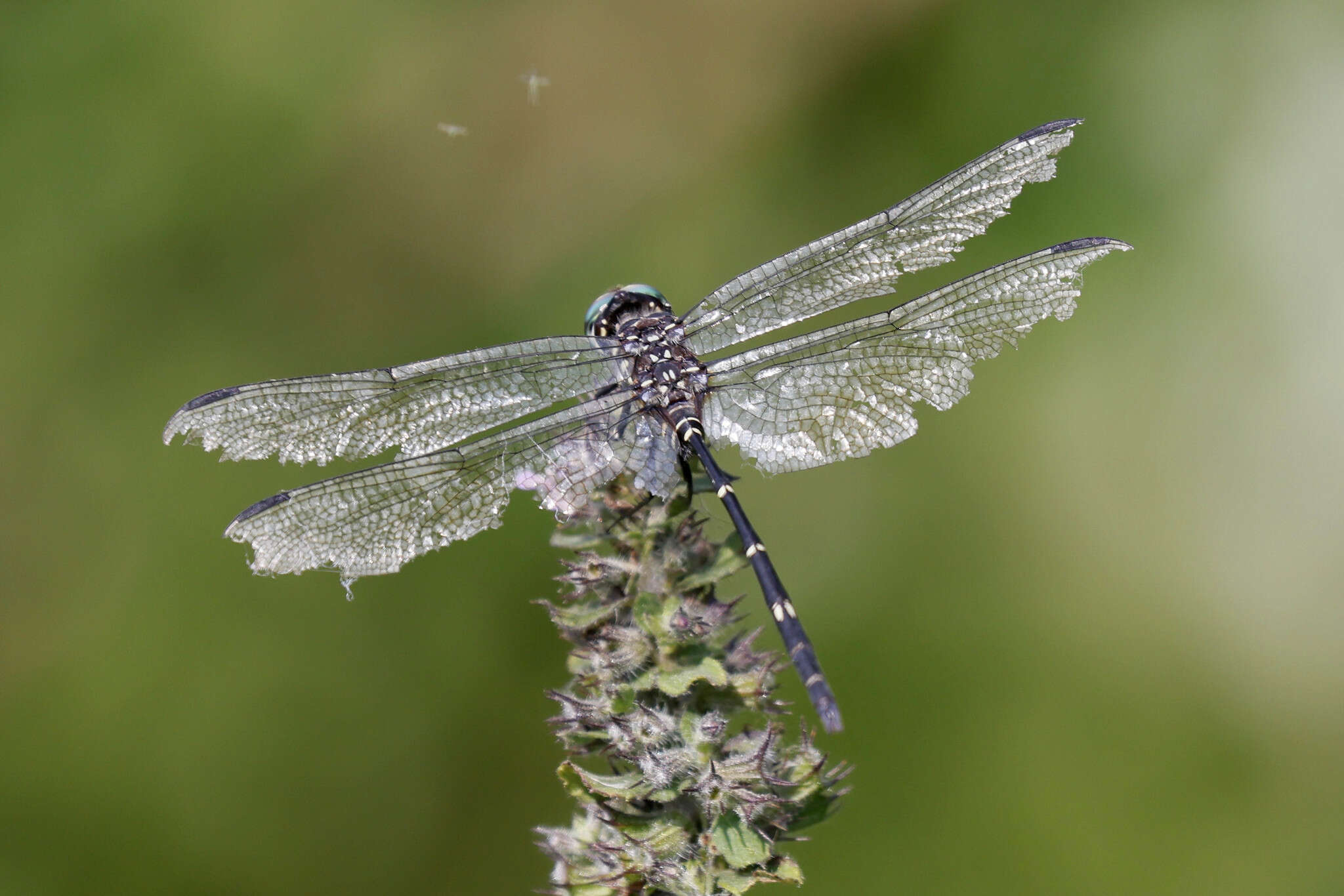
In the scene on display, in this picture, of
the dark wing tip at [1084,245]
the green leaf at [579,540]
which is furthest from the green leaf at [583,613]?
the dark wing tip at [1084,245]

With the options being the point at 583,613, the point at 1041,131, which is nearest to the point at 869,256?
the point at 1041,131

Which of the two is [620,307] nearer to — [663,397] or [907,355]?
[663,397]

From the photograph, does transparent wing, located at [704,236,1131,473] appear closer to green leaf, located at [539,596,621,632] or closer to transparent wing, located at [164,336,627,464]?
transparent wing, located at [164,336,627,464]

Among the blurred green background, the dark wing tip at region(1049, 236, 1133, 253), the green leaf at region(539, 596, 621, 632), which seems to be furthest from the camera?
the blurred green background

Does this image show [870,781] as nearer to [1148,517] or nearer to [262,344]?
[1148,517]

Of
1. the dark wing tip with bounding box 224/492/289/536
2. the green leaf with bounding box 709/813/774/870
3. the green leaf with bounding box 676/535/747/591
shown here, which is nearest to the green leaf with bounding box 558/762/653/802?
the green leaf with bounding box 709/813/774/870

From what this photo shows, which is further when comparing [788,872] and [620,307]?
[620,307]

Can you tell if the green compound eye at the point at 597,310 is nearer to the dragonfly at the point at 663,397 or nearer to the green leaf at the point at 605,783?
the dragonfly at the point at 663,397
